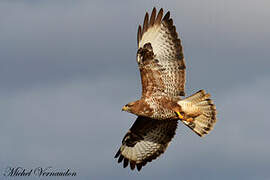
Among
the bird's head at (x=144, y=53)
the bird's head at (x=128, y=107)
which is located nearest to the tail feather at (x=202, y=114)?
the bird's head at (x=128, y=107)

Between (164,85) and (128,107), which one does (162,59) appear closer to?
(164,85)

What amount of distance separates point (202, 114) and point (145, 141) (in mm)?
1823

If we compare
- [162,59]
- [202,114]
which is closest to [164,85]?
[162,59]

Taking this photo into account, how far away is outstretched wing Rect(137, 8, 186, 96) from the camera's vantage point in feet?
50.4

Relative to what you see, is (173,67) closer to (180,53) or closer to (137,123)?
(180,53)

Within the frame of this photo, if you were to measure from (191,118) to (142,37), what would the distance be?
7.43 feet

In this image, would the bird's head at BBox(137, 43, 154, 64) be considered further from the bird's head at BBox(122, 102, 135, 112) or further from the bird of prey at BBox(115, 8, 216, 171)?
the bird's head at BBox(122, 102, 135, 112)

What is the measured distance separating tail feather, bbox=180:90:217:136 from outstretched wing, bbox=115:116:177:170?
2.08ft

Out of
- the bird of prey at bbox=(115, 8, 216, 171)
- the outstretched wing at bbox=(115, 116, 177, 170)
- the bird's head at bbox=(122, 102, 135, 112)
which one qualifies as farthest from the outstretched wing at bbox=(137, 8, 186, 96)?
the outstretched wing at bbox=(115, 116, 177, 170)

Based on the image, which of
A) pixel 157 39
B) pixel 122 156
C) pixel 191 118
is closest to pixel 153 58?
pixel 157 39

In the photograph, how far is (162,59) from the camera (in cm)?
1552

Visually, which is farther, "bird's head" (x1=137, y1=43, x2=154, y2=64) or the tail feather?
"bird's head" (x1=137, y1=43, x2=154, y2=64)

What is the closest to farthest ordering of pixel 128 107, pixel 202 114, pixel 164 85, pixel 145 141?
pixel 128 107, pixel 164 85, pixel 202 114, pixel 145 141

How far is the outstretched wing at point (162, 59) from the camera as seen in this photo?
1537 centimetres
